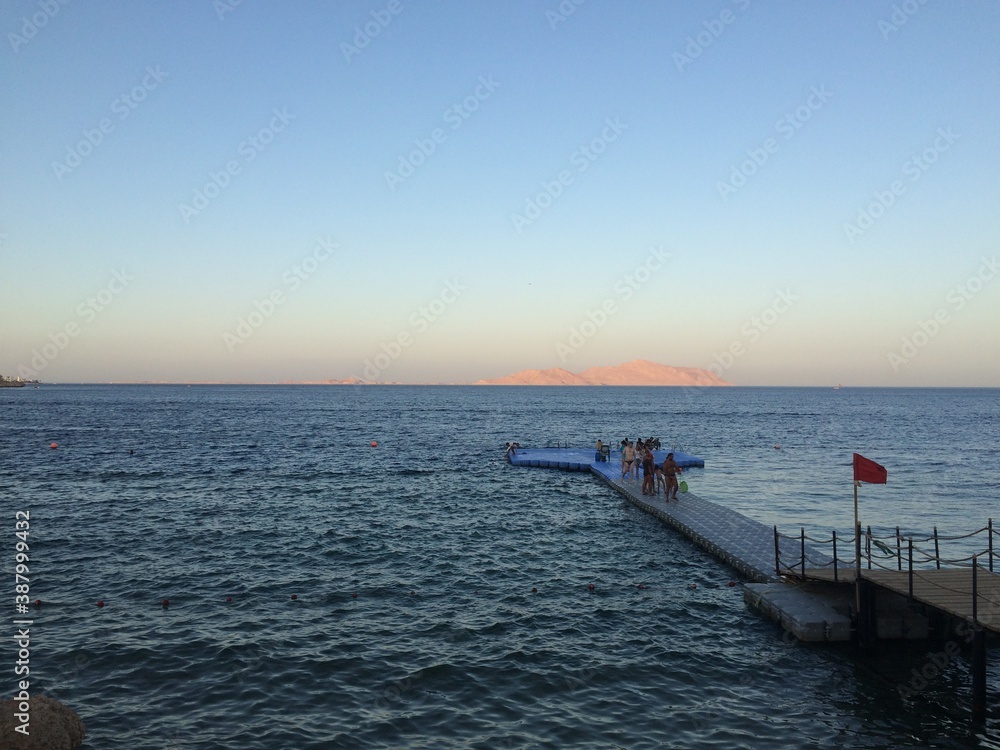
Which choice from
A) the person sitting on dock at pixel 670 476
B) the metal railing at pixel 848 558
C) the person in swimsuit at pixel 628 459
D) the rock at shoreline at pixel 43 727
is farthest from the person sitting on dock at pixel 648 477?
the rock at shoreline at pixel 43 727

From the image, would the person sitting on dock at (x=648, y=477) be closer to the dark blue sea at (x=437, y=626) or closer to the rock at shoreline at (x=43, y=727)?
the dark blue sea at (x=437, y=626)

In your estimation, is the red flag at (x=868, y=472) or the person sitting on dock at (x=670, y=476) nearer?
the red flag at (x=868, y=472)

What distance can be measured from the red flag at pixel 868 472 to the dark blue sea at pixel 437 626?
13.1 ft

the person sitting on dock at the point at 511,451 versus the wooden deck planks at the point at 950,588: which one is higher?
the wooden deck planks at the point at 950,588

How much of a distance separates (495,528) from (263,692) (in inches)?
651

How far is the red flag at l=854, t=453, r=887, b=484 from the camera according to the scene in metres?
16.1

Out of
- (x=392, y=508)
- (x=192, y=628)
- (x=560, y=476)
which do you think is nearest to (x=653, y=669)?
(x=192, y=628)

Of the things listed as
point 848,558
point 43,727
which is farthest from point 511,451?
point 43,727

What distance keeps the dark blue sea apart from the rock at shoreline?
1.49 feet

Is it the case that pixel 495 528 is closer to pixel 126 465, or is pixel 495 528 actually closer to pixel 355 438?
pixel 126 465

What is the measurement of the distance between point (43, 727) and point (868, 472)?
1687cm

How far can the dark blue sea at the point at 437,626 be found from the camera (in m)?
13.2

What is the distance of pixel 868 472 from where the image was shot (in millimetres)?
16344

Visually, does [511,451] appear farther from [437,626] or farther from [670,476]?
[437,626]
